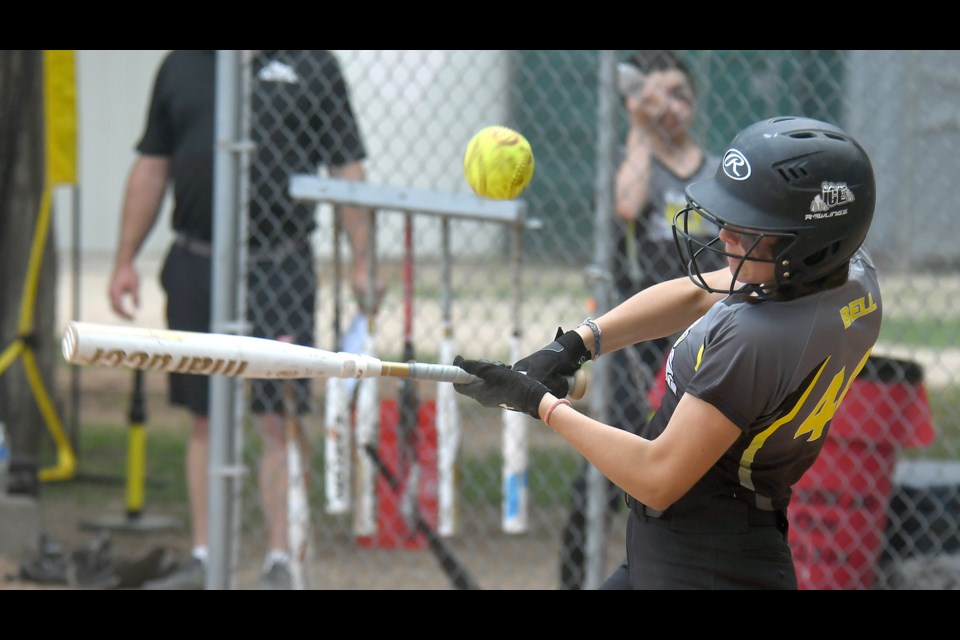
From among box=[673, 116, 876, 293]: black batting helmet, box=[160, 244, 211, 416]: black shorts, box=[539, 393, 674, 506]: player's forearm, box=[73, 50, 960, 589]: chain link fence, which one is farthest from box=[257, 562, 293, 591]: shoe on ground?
box=[673, 116, 876, 293]: black batting helmet

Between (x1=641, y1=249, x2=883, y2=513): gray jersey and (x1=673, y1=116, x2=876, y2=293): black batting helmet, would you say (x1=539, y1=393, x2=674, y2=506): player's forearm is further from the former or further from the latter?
(x1=673, y1=116, x2=876, y2=293): black batting helmet

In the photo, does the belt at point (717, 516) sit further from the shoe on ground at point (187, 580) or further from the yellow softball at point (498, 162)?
the shoe on ground at point (187, 580)

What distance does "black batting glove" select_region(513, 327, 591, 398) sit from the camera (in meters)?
2.80

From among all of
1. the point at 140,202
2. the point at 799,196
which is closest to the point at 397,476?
the point at 140,202

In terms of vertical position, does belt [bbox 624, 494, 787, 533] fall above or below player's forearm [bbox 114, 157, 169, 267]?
below

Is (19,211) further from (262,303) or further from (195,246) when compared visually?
(262,303)

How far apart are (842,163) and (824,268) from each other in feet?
0.71

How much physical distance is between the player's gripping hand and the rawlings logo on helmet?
60 cm

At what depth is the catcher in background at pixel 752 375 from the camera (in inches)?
94.7

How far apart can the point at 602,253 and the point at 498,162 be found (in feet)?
4.58

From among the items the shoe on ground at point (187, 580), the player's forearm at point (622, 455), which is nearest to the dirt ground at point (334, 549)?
the shoe on ground at point (187, 580)

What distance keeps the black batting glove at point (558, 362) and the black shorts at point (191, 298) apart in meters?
2.53

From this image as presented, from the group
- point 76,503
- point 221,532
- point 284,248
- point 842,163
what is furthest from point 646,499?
point 76,503

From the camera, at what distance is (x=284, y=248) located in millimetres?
4809
